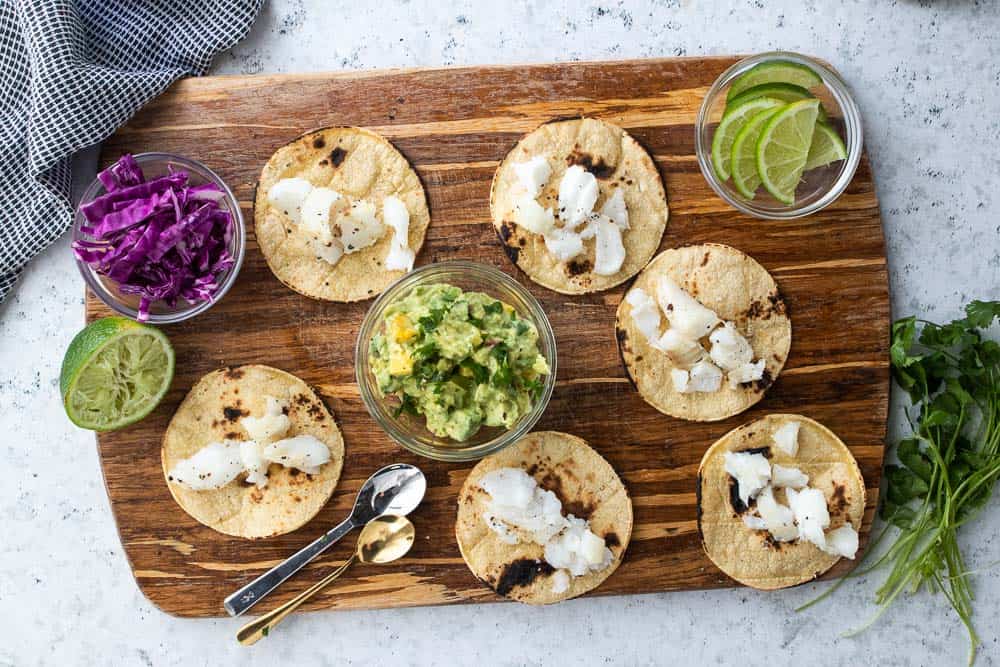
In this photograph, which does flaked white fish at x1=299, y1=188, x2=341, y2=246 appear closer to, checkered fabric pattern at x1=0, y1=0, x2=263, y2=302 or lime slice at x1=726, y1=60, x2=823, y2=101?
checkered fabric pattern at x1=0, y1=0, x2=263, y2=302

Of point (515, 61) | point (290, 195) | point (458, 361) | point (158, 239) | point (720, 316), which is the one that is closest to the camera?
point (458, 361)

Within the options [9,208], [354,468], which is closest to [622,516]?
[354,468]

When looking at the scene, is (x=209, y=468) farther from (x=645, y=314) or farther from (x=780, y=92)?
(x=780, y=92)

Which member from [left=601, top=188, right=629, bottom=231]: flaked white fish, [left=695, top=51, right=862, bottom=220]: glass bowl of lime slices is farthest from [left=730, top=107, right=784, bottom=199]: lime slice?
[left=601, top=188, right=629, bottom=231]: flaked white fish

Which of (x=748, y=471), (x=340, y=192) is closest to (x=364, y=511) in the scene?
(x=340, y=192)

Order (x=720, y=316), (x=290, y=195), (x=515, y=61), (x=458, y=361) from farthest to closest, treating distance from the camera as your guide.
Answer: (x=515, y=61)
(x=720, y=316)
(x=290, y=195)
(x=458, y=361)

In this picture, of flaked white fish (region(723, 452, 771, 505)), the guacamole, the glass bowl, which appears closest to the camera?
the guacamole

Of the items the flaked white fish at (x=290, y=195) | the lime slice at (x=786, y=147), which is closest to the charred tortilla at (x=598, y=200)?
the lime slice at (x=786, y=147)
